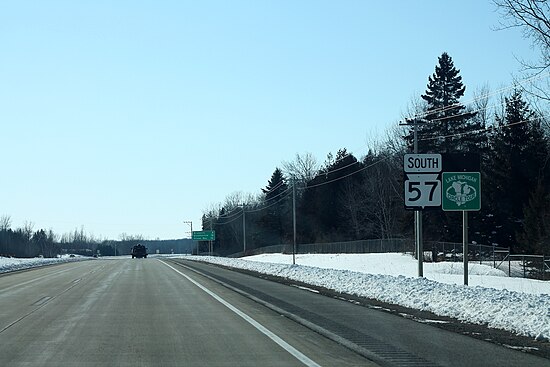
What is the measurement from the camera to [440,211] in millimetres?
72750

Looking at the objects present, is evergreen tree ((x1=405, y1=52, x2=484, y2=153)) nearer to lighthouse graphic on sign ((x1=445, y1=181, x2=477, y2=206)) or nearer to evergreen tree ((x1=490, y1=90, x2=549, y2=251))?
evergreen tree ((x1=490, y1=90, x2=549, y2=251))

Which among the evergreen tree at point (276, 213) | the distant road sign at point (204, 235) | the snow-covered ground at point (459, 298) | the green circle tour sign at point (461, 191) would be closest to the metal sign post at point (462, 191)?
the green circle tour sign at point (461, 191)

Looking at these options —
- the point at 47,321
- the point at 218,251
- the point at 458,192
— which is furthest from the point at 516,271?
the point at 218,251

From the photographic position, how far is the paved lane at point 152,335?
36.3ft

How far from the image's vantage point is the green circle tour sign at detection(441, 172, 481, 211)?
23531mm

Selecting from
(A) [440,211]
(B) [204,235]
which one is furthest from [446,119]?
(B) [204,235]

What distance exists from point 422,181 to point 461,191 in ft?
4.44

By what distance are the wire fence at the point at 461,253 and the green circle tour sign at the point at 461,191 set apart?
2400 centimetres

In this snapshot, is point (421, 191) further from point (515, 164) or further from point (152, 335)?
point (515, 164)

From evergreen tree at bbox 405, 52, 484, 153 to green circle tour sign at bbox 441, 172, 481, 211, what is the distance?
51.7 meters

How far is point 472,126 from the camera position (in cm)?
7850

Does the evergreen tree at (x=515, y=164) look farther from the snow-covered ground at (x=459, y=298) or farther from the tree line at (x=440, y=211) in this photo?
the snow-covered ground at (x=459, y=298)

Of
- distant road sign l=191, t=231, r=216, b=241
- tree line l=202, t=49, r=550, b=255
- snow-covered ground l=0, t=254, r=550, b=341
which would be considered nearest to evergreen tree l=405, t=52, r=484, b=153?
tree line l=202, t=49, r=550, b=255

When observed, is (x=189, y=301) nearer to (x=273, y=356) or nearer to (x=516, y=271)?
(x=273, y=356)
